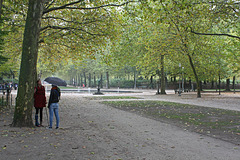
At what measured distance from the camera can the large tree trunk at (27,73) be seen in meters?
8.69

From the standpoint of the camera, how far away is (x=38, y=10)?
904 centimetres

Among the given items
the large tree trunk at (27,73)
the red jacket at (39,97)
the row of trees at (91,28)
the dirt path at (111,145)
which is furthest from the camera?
the red jacket at (39,97)

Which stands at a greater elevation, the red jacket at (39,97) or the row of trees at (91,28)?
the row of trees at (91,28)

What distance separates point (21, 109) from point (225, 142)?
7010 millimetres

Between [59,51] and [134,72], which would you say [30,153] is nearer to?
[59,51]

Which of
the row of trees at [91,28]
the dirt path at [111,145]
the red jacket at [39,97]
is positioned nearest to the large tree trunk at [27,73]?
the row of trees at [91,28]

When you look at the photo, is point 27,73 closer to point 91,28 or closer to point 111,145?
point 111,145

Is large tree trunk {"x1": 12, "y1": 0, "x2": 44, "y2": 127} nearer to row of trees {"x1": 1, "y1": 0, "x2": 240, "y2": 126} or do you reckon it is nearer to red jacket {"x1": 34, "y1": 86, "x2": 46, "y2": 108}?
row of trees {"x1": 1, "y1": 0, "x2": 240, "y2": 126}

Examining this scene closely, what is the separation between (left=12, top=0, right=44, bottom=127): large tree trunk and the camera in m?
8.69

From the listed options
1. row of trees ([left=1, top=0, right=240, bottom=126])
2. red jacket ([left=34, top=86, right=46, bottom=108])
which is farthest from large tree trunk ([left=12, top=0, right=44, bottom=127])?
red jacket ([left=34, top=86, right=46, bottom=108])

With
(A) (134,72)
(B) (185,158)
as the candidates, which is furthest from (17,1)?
(A) (134,72)

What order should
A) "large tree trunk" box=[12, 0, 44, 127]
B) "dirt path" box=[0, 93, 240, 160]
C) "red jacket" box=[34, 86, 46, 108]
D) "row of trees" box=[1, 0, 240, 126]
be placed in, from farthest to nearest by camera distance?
"red jacket" box=[34, 86, 46, 108] < "row of trees" box=[1, 0, 240, 126] < "large tree trunk" box=[12, 0, 44, 127] < "dirt path" box=[0, 93, 240, 160]

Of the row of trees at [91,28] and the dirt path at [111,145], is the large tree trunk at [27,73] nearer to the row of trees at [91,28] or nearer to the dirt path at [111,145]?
the row of trees at [91,28]

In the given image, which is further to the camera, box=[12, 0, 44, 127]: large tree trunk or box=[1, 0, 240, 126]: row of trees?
box=[1, 0, 240, 126]: row of trees
